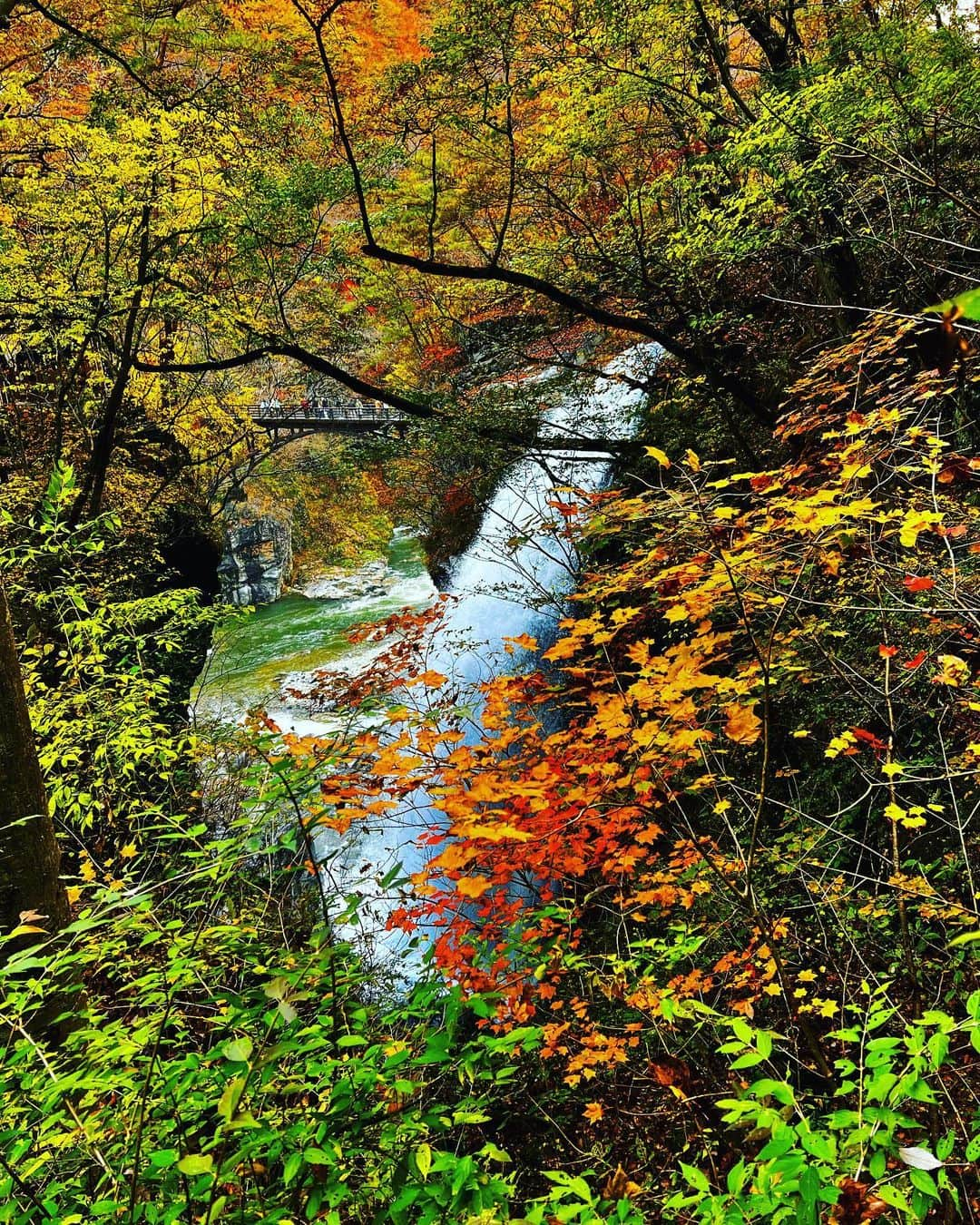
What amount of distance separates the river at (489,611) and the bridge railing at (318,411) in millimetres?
4963

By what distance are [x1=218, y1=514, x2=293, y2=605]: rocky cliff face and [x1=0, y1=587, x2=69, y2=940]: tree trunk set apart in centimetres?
1511

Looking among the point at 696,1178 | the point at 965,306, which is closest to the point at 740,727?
the point at 696,1178

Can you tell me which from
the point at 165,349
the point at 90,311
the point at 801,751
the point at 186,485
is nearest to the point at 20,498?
the point at 90,311

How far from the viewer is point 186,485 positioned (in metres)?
11.9

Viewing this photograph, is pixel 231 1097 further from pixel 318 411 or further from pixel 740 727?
pixel 318 411

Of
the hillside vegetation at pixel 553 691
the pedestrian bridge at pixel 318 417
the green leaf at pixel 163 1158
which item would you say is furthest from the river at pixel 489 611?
the green leaf at pixel 163 1158

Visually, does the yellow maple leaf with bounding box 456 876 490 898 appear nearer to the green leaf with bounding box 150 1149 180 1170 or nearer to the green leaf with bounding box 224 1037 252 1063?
the green leaf with bounding box 150 1149 180 1170

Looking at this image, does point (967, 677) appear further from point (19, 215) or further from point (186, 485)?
point (186, 485)

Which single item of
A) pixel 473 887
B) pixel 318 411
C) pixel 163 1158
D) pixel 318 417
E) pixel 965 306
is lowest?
pixel 473 887

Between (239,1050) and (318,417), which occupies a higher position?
(318,417)

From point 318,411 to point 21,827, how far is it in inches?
692

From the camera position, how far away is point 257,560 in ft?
60.2

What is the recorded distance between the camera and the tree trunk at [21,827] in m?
2.83

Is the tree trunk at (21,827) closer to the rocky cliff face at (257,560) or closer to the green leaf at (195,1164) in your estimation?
the green leaf at (195,1164)
